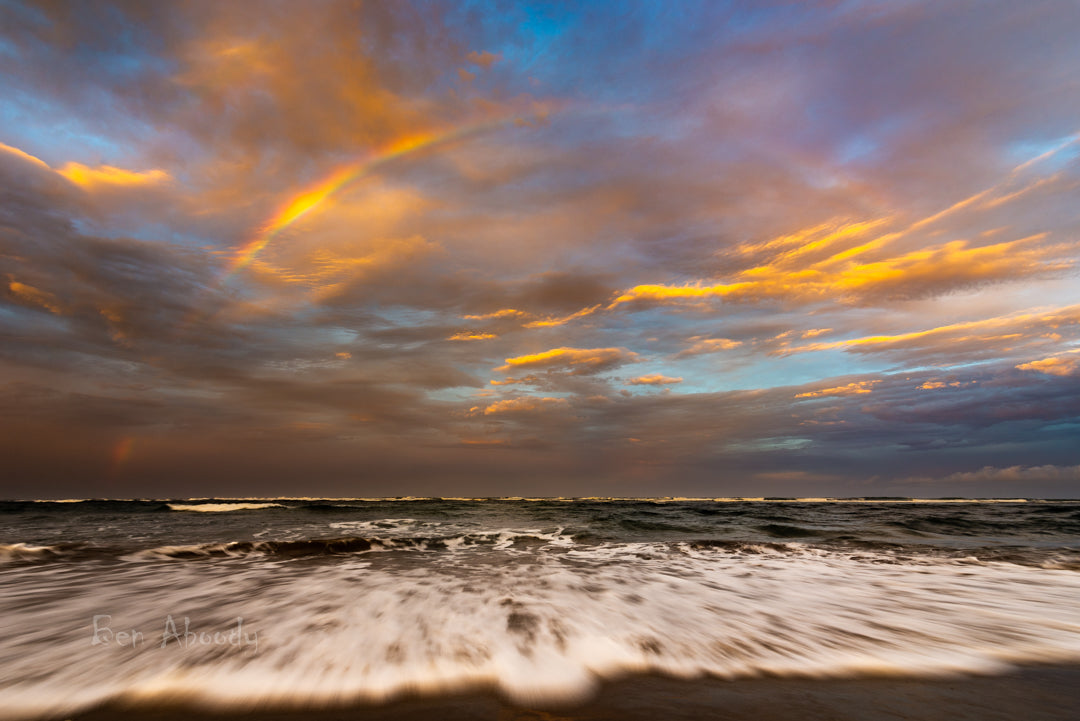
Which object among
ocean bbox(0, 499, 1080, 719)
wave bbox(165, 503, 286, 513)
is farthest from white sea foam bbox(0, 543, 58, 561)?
wave bbox(165, 503, 286, 513)

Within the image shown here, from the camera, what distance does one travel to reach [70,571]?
24.0 ft

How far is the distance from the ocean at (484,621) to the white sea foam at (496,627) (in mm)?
23

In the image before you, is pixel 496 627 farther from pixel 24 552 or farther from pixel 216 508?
pixel 216 508

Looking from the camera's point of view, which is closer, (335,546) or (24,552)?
(24,552)

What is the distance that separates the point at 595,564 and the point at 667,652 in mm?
5007

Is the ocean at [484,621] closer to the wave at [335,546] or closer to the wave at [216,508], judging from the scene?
the wave at [335,546]

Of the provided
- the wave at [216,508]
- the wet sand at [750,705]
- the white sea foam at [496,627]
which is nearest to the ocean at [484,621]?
the white sea foam at [496,627]

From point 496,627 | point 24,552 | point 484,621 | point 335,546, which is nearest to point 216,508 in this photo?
point 24,552

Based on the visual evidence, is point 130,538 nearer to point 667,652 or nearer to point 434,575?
point 434,575

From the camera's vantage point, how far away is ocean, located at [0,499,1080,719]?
2973 millimetres

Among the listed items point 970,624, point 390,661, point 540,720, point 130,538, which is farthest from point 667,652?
point 130,538

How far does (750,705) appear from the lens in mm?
2580

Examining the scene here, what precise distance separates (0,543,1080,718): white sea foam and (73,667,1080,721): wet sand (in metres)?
0.19

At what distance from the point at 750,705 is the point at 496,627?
7.40 ft
